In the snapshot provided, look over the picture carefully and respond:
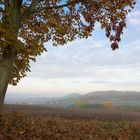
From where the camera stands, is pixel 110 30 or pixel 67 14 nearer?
pixel 110 30

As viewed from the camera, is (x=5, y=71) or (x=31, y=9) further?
(x=31, y=9)

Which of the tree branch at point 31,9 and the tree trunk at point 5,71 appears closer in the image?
the tree trunk at point 5,71

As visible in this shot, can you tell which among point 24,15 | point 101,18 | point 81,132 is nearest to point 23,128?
point 81,132

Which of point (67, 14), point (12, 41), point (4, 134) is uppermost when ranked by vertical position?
point (67, 14)

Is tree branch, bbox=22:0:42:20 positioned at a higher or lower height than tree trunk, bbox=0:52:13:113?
higher

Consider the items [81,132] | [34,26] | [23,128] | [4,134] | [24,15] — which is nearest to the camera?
[4,134]

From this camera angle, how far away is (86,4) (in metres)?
19.5

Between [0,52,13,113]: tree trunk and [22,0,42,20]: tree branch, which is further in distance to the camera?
[22,0,42,20]: tree branch

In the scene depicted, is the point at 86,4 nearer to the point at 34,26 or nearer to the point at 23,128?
the point at 34,26

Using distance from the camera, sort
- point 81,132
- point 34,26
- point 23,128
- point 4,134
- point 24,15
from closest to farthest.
→ point 4,134 < point 23,128 < point 24,15 < point 81,132 < point 34,26

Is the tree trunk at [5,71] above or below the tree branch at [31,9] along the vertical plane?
below

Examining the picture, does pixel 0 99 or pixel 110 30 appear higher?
pixel 110 30

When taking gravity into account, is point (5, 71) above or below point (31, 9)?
below

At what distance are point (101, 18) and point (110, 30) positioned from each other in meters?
0.99
